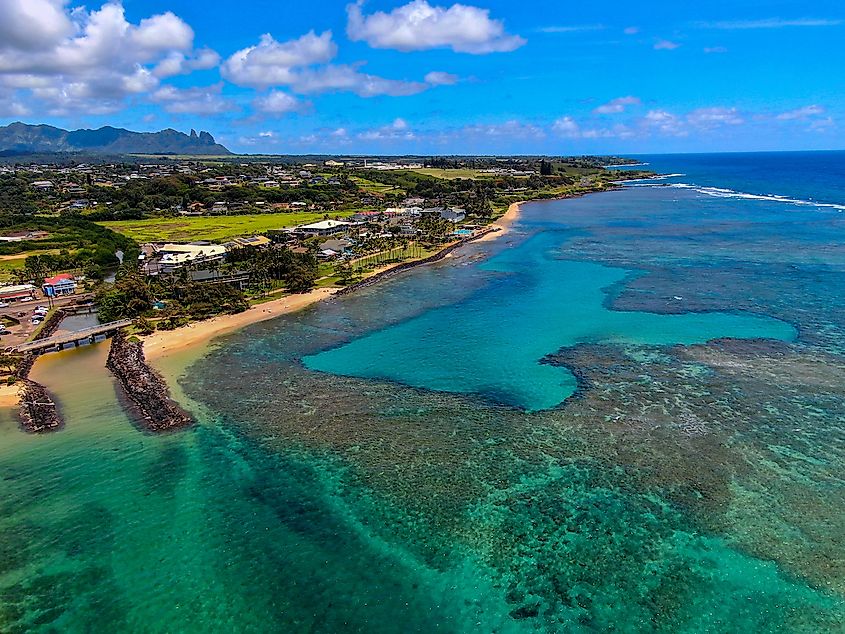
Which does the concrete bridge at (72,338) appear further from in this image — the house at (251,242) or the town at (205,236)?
the house at (251,242)

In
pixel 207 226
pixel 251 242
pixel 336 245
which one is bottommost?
pixel 336 245

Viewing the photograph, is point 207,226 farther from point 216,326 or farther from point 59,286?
point 216,326

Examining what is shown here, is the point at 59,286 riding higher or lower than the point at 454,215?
lower

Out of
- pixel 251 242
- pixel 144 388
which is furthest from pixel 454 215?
pixel 144 388

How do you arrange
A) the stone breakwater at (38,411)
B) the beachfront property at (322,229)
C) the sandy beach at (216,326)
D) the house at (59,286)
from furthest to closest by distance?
the beachfront property at (322,229) → the house at (59,286) → the sandy beach at (216,326) → the stone breakwater at (38,411)

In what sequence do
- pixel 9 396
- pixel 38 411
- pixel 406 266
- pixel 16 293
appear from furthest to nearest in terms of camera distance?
pixel 406 266
pixel 16 293
pixel 9 396
pixel 38 411

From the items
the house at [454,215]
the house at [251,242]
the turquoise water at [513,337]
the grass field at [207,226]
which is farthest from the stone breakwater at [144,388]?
the house at [454,215]
